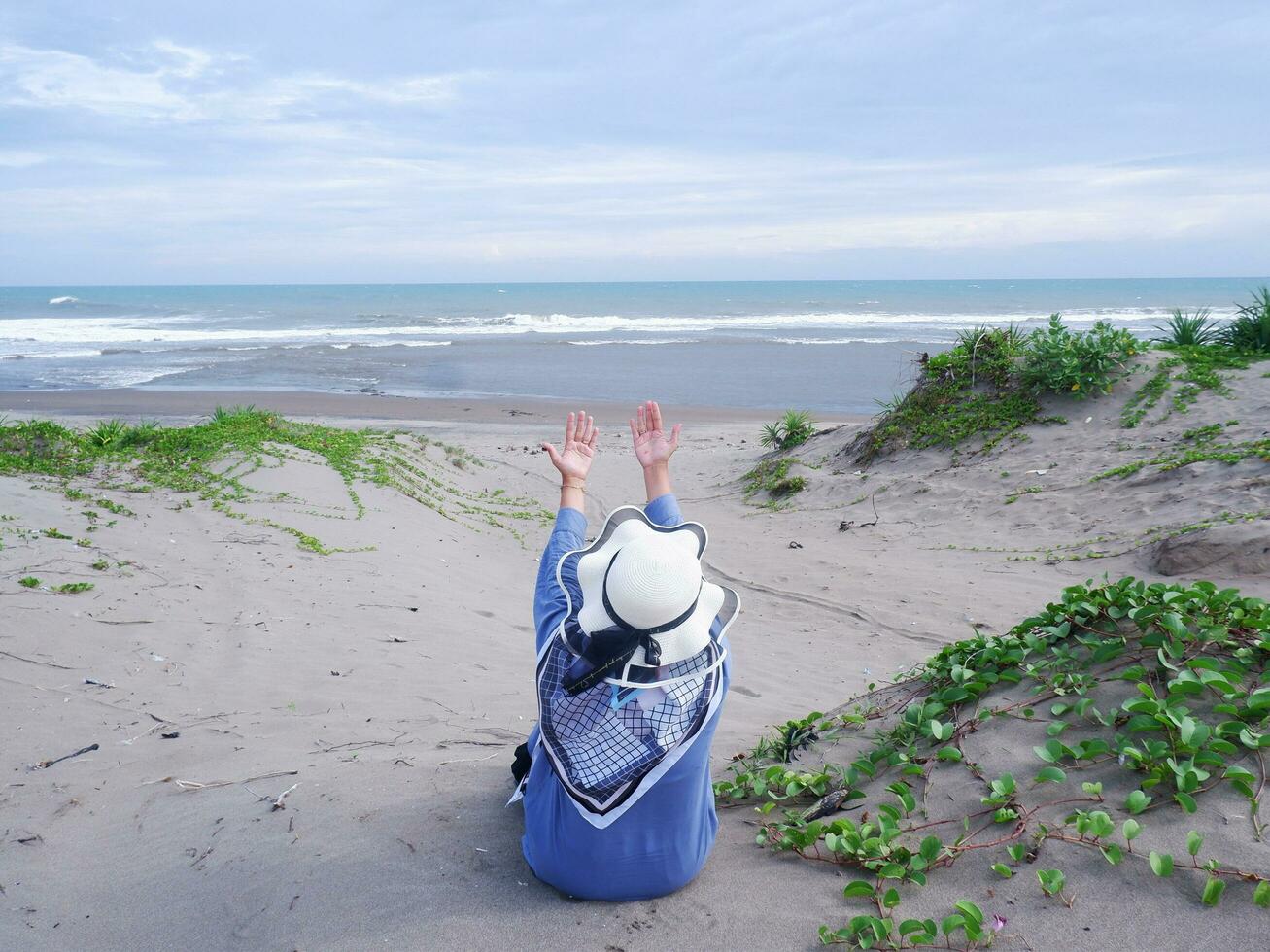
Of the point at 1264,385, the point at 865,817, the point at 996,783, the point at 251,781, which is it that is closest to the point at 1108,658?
the point at 996,783

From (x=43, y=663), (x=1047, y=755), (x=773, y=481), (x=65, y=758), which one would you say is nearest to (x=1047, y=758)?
(x=1047, y=755)

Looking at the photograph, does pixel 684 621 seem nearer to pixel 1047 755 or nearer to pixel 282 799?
pixel 1047 755

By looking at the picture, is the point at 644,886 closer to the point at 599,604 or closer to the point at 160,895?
the point at 599,604

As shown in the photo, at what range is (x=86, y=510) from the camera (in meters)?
7.02

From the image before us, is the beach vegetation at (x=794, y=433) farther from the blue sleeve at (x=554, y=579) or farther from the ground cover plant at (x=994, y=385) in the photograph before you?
the blue sleeve at (x=554, y=579)

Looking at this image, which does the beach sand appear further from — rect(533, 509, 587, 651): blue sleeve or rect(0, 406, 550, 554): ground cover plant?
rect(533, 509, 587, 651): blue sleeve

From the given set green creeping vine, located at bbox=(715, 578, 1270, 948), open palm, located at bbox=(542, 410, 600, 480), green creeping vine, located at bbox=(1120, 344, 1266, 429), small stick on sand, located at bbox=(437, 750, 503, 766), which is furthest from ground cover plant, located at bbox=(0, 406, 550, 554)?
green creeping vine, located at bbox=(1120, 344, 1266, 429)

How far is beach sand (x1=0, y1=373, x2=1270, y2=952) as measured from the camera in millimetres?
2459

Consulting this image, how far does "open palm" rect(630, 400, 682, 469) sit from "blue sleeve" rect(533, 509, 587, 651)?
47cm

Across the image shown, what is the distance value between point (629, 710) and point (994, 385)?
9.07m

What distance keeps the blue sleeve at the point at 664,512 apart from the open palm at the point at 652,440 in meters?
0.37

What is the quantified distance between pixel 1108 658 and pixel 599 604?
1.85 metres

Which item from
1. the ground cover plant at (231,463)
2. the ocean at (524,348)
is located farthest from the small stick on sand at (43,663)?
the ocean at (524,348)

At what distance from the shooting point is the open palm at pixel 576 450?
10.5ft
